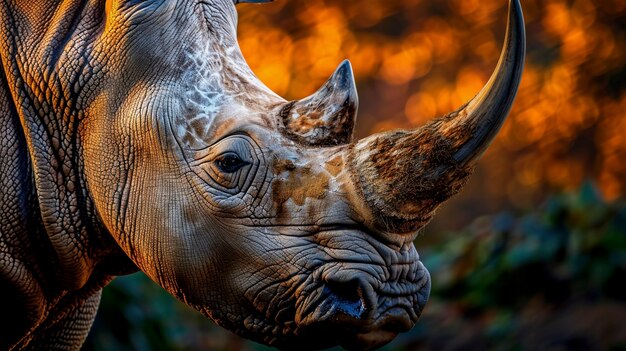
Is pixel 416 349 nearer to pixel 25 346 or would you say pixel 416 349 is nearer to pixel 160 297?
pixel 160 297

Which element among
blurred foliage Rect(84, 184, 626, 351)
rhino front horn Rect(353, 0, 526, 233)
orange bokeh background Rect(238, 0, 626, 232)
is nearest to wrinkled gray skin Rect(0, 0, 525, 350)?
rhino front horn Rect(353, 0, 526, 233)

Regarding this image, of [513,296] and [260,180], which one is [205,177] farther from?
[513,296]

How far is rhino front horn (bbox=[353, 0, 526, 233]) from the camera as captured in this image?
139 inches

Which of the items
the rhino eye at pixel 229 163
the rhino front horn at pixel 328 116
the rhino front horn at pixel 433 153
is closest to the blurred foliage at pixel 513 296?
the rhino eye at pixel 229 163

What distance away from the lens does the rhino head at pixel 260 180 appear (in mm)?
3645

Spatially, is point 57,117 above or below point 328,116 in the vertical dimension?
below

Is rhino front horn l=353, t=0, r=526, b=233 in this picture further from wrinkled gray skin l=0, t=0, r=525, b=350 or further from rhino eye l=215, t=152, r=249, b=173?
rhino eye l=215, t=152, r=249, b=173

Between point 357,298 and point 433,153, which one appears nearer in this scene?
point 433,153

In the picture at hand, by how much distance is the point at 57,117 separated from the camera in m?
4.23

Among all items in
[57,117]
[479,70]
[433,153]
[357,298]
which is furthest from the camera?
[479,70]

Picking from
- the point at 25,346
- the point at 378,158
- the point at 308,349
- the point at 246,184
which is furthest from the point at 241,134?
the point at 25,346

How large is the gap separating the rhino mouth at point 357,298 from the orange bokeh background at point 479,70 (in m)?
9.42

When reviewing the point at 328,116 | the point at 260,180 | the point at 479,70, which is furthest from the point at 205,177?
the point at 479,70

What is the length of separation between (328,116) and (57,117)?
108 cm
